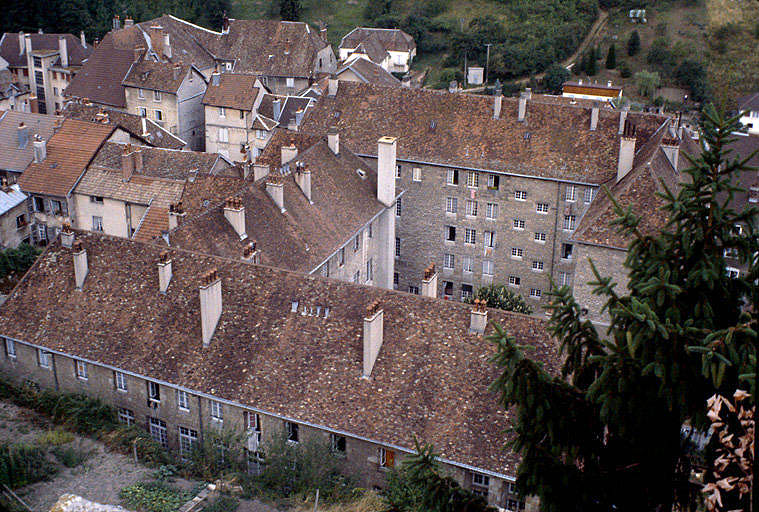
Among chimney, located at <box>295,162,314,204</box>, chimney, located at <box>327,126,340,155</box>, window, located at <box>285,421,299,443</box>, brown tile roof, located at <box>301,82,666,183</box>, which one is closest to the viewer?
window, located at <box>285,421,299,443</box>

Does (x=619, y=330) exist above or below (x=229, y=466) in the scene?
above

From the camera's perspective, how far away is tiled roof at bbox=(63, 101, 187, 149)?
61694mm

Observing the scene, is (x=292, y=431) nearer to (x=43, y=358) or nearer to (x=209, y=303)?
(x=209, y=303)

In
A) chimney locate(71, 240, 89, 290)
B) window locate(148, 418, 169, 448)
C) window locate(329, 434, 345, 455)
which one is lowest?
window locate(148, 418, 169, 448)

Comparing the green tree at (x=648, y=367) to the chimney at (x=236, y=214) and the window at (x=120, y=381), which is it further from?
the chimney at (x=236, y=214)

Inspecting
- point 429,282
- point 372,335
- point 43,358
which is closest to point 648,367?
point 372,335

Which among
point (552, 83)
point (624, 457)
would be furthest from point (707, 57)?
point (624, 457)

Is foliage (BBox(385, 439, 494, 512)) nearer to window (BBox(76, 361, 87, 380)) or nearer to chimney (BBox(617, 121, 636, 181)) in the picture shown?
window (BBox(76, 361, 87, 380))

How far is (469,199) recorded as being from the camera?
52.2 metres

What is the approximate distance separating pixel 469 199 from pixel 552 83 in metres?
50.0

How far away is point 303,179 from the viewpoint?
136ft

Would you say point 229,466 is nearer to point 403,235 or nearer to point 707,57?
point 403,235

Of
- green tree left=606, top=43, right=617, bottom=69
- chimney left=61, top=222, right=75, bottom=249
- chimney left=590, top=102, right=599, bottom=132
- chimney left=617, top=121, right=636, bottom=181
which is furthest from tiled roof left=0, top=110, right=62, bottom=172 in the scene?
green tree left=606, top=43, right=617, bottom=69

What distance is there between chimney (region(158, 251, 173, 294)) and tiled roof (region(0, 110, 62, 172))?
28.4m
